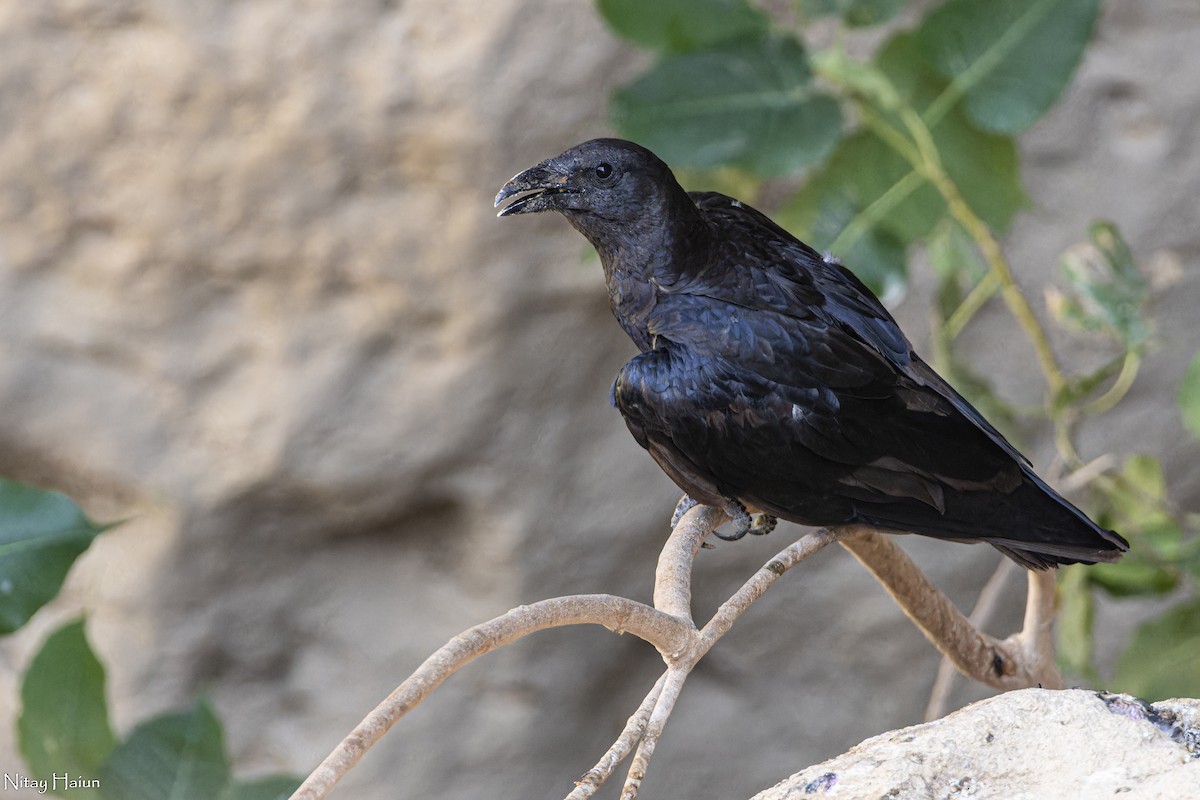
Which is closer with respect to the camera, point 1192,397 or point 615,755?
point 615,755

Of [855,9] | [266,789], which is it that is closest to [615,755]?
[266,789]

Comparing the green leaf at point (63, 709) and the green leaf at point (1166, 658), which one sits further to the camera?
the green leaf at point (1166, 658)

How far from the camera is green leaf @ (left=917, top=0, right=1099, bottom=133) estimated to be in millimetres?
1224

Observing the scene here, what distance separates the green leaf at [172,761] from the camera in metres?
0.93

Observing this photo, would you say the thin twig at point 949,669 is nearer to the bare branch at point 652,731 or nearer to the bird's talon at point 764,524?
the bird's talon at point 764,524

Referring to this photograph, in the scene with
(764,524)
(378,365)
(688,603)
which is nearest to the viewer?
(688,603)

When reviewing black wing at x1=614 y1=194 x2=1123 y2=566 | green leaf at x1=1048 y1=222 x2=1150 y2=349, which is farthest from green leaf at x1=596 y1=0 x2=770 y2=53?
green leaf at x1=1048 y1=222 x2=1150 y2=349

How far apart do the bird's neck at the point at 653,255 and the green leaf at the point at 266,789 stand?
0.45 metres

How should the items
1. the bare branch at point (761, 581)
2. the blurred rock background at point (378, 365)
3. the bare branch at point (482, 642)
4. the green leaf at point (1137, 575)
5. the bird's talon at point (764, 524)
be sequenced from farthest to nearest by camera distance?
the blurred rock background at point (378, 365)
the green leaf at point (1137, 575)
the bird's talon at point (764, 524)
the bare branch at point (761, 581)
the bare branch at point (482, 642)

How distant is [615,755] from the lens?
627 millimetres

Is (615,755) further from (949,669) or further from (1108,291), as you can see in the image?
(1108,291)

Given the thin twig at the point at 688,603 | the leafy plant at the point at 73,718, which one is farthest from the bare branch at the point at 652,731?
the leafy plant at the point at 73,718

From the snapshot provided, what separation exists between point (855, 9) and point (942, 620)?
64 centimetres

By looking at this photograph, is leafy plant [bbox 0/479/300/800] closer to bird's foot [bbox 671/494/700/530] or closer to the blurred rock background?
bird's foot [bbox 671/494/700/530]
